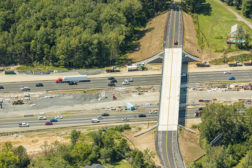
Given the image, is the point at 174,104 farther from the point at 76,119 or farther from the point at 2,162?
the point at 2,162

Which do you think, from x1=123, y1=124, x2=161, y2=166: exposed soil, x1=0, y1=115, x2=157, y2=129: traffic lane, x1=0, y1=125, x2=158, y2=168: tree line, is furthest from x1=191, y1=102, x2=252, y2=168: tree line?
x1=0, y1=115, x2=157, y2=129: traffic lane

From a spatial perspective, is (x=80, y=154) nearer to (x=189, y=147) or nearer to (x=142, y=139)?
(x=142, y=139)

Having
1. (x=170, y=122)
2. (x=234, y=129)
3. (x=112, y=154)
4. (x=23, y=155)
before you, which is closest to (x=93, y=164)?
(x=112, y=154)

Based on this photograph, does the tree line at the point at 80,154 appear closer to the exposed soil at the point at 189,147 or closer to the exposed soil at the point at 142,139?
the exposed soil at the point at 142,139

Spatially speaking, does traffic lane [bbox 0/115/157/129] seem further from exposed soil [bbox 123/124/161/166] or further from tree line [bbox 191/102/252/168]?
tree line [bbox 191/102/252/168]

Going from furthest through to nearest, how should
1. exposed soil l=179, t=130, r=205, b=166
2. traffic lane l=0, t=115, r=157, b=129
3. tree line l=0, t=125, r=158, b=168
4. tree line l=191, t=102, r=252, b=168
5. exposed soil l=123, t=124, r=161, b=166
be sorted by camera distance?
traffic lane l=0, t=115, r=157, b=129
exposed soil l=123, t=124, r=161, b=166
tree line l=191, t=102, r=252, b=168
exposed soil l=179, t=130, r=205, b=166
tree line l=0, t=125, r=158, b=168

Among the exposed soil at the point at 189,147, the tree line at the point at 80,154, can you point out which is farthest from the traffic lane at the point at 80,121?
the exposed soil at the point at 189,147

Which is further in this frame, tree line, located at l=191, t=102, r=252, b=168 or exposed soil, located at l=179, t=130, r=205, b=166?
tree line, located at l=191, t=102, r=252, b=168

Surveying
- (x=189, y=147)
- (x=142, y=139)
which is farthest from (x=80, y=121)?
(x=189, y=147)

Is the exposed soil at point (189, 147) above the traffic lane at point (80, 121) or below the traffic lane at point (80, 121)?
below

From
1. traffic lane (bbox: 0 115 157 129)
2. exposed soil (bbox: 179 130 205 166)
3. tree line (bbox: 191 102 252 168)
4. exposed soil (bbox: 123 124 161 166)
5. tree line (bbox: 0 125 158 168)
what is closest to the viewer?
tree line (bbox: 0 125 158 168)
